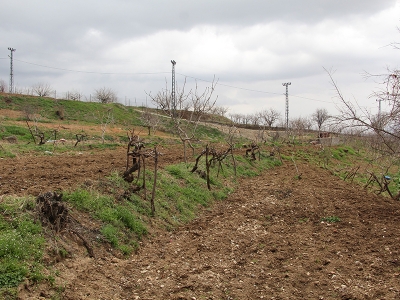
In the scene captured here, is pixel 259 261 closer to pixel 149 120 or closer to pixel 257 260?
pixel 257 260

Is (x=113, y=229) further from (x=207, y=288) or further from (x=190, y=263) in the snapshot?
(x=207, y=288)

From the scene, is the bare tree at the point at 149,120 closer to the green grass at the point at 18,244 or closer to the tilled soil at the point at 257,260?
the tilled soil at the point at 257,260

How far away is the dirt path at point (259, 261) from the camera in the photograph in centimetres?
456

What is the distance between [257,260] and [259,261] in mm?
59

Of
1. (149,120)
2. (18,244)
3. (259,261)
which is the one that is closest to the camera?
(18,244)

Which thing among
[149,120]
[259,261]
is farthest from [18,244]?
[149,120]

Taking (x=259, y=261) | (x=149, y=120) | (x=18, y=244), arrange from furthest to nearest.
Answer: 1. (x=149, y=120)
2. (x=259, y=261)
3. (x=18, y=244)

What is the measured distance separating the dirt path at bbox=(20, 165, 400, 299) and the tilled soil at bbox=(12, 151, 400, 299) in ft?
0.04

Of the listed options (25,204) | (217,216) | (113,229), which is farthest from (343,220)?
(25,204)

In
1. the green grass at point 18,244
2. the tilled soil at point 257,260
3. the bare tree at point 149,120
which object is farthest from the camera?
the bare tree at point 149,120

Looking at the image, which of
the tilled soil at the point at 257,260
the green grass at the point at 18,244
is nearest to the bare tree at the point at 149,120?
the tilled soil at the point at 257,260

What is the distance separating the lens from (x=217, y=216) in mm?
8625

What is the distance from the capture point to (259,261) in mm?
5688

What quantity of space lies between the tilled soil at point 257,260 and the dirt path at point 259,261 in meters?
0.01
